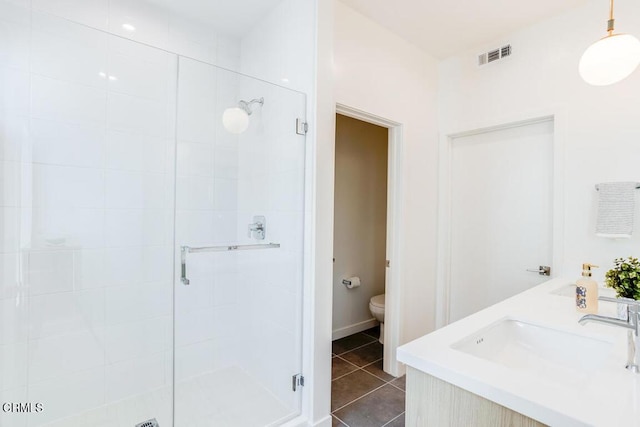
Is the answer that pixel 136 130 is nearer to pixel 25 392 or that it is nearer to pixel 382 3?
pixel 25 392

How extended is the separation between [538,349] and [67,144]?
2.56m

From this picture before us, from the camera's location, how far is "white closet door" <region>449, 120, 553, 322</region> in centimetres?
236

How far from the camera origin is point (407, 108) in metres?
2.58

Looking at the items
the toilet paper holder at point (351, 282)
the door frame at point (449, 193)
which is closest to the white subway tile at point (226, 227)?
the toilet paper holder at point (351, 282)

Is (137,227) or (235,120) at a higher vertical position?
(235,120)

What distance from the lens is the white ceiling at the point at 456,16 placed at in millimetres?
2105

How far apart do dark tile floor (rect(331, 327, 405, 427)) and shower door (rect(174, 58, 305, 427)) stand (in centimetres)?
41

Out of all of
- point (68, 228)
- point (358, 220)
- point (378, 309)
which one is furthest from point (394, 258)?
point (68, 228)

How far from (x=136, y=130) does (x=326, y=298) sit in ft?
5.25

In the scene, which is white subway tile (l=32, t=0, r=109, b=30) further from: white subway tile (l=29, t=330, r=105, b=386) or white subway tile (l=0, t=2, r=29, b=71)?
white subway tile (l=29, t=330, r=105, b=386)

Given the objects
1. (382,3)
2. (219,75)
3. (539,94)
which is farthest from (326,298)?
(539,94)

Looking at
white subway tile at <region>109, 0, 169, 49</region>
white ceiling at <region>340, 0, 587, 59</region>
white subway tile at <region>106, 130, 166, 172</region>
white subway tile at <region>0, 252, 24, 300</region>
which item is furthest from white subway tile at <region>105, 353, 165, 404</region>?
white ceiling at <region>340, 0, 587, 59</region>

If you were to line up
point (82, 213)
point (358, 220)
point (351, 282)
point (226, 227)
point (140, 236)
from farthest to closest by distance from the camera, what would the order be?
point (358, 220), point (351, 282), point (226, 227), point (140, 236), point (82, 213)

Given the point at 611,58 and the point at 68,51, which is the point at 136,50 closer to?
the point at 68,51
